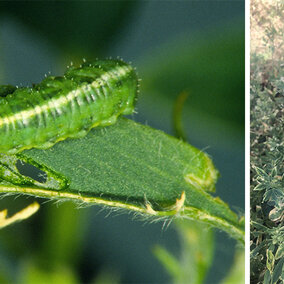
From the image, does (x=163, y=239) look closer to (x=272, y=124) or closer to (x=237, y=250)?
(x=237, y=250)

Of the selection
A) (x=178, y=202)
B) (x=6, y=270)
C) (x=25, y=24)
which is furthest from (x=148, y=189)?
(x=25, y=24)

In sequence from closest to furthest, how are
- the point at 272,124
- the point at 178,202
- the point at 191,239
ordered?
1. the point at 178,202
2. the point at 272,124
3. the point at 191,239

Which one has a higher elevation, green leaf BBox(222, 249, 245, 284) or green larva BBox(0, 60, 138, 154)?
green larva BBox(0, 60, 138, 154)

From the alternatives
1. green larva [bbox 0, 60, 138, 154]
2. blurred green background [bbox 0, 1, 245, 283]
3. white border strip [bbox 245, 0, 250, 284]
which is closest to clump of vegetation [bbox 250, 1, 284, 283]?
white border strip [bbox 245, 0, 250, 284]

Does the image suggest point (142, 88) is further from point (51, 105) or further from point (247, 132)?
point (51, 105)

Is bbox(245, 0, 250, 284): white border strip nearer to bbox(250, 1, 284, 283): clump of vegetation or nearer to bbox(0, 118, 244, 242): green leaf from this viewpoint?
bbox(250, 1, 284, 283): clump of vegetation


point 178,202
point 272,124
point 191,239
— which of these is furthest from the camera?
point 191,239
